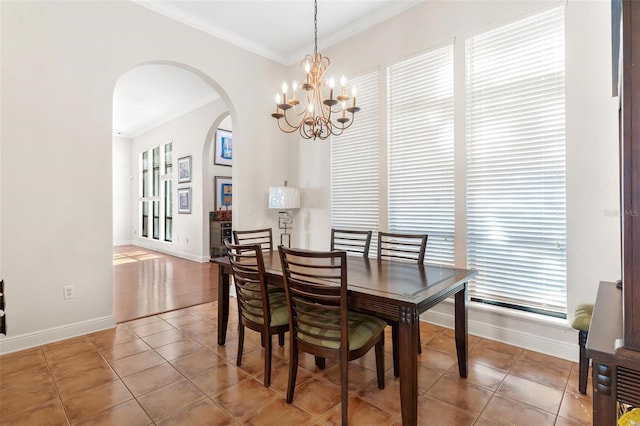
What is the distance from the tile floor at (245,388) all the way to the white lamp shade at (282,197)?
5.90ft

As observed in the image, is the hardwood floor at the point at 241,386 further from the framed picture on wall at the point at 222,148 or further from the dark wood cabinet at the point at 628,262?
the framed picture on wall at the point at 222,148

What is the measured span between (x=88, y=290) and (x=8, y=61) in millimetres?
2061

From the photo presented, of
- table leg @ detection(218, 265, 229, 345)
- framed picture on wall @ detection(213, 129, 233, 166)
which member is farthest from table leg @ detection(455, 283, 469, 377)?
framed picture on wall @ detection(213, 129, 233, 166)

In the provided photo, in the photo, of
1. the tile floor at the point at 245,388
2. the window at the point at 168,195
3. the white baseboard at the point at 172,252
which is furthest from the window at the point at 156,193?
the tile floor at the point at 245,388

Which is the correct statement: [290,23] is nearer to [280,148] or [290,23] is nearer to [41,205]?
[280,148]

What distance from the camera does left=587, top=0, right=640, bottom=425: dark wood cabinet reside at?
2.74ft

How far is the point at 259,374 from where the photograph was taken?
2.27 m

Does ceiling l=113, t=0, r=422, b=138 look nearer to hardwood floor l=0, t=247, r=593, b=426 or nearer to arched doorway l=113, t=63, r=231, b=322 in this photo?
arched doorway l=113, t=63, r=231, b=322

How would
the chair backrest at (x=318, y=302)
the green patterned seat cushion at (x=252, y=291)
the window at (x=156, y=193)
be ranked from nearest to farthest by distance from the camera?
the chair backrest at (x=318, y=302)
the green patterned seat cushion at (x=252, y=291)
the window at (x=156, y=193)

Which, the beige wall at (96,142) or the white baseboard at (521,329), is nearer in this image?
the beige wall at (96,142)

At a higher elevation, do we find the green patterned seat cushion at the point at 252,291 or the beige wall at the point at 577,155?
the beige wall at the point at 577,155

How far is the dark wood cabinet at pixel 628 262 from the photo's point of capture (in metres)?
0.83

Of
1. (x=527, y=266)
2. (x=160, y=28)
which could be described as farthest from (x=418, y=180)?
(x=160, y=28)

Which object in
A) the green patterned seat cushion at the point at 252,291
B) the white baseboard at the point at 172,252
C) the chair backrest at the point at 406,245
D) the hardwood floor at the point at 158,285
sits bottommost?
the hardwood floor at the point at 158,285
